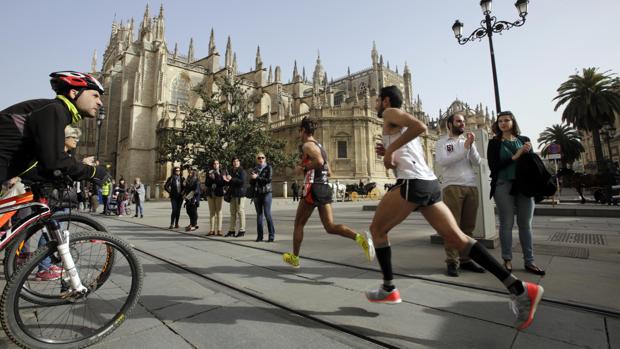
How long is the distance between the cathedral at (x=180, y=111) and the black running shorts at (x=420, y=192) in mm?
24935

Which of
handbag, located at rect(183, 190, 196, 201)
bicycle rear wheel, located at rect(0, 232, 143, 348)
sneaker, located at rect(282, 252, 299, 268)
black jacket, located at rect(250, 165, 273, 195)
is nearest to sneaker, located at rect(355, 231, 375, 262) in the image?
sneaker, located at rect(282, 252, 299, 268)

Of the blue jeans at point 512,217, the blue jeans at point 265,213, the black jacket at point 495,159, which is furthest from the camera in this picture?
the blue jeans at point 265,213

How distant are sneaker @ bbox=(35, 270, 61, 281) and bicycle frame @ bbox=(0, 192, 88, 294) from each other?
15 centimetres

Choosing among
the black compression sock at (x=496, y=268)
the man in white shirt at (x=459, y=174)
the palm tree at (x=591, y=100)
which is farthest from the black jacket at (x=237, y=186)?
the palm tree at (x=591, y=100)

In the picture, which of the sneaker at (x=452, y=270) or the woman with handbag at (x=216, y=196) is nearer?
the sneaker at (x=452, y=270)

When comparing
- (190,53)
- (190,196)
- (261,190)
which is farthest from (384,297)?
(190,53)

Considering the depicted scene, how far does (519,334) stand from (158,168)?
38181 mm

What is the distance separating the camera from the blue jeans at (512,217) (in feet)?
11.0

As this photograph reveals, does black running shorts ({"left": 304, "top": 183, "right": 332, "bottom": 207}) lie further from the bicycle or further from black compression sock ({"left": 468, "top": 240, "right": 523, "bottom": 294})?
the bicycle

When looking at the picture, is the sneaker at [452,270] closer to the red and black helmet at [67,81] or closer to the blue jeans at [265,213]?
the blue jeans at [265,213]

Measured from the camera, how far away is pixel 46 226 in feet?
6.25

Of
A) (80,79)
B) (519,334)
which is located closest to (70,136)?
(80,79)

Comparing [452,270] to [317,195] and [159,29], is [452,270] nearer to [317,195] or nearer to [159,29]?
[317,195]

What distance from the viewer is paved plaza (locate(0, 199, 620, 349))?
1909 mm
